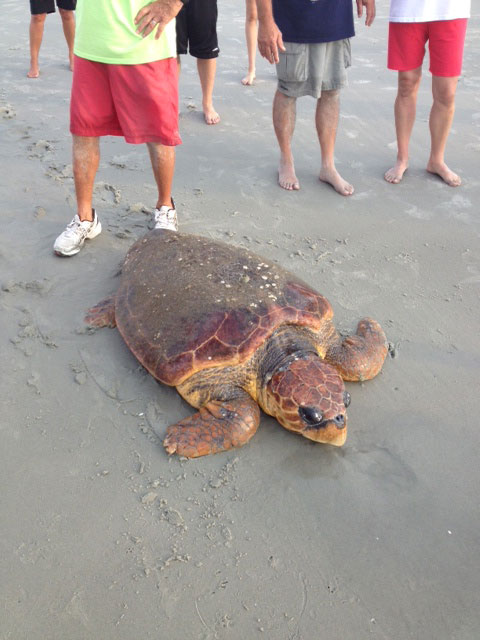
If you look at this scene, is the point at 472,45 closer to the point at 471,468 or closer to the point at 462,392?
the point at 462,392

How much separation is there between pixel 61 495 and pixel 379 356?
3.86 feet

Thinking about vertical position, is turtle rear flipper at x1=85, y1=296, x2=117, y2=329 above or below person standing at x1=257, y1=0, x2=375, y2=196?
below

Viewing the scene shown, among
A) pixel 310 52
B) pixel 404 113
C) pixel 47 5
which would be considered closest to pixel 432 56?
pixel 404 113

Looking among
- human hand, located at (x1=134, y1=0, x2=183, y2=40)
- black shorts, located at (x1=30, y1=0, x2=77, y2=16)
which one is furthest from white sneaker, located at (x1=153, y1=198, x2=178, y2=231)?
black shorts, located at (x1=30, y1=0, x2=77, y2=16)

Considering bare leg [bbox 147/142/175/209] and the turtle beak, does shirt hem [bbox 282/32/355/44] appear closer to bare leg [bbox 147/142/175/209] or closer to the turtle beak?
bare leg [bbox 147/142/175/209]

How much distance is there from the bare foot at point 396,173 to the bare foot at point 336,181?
0.27 m

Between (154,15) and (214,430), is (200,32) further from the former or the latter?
(214,430)

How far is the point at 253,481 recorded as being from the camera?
161 centimetres

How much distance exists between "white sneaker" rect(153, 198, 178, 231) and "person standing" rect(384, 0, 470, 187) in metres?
1.40

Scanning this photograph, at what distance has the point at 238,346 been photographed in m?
1.78

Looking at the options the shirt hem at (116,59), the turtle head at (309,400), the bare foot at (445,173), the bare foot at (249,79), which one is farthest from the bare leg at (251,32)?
the turtle head at (309,400)

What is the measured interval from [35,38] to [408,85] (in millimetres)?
3323

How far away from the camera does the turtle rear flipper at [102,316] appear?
2154mm

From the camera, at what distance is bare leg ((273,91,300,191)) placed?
3.01m
